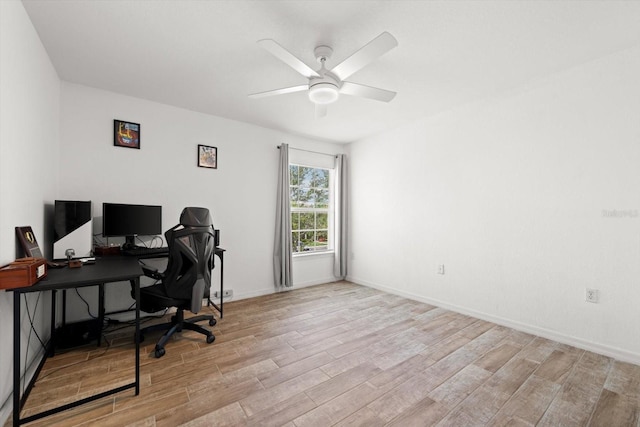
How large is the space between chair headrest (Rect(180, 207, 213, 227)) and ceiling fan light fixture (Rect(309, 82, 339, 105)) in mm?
1451

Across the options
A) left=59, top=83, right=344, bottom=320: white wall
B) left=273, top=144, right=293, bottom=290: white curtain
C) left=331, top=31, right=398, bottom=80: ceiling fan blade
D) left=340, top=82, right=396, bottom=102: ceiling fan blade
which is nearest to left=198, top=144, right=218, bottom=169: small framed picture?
left=59, top=83, right=344, bottom=320: white wall

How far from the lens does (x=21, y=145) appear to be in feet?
6.08

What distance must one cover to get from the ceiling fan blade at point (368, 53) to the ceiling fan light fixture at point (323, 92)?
11 cm

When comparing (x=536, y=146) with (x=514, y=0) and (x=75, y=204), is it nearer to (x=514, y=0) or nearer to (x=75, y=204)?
(x=514, y=0)

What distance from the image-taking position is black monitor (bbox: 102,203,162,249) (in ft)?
9.40

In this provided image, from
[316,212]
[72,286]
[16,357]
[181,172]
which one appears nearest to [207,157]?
[181,172]

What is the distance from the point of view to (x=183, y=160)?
3.54 metres

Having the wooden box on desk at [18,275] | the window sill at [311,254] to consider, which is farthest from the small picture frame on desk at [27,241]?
the window sill at [311,254]

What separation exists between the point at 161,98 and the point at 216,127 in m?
0.72

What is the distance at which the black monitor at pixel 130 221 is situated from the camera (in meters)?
2.86

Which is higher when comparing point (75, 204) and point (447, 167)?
point (447, 167)

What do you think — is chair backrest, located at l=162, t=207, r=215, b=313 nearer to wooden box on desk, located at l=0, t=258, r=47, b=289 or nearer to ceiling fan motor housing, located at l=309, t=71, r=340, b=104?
wooden box on desk, located at l=0, t=258, r=47, b=289

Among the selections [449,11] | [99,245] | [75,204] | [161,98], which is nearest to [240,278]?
[99,245]

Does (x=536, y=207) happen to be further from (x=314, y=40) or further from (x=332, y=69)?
(x=314, y=40)
